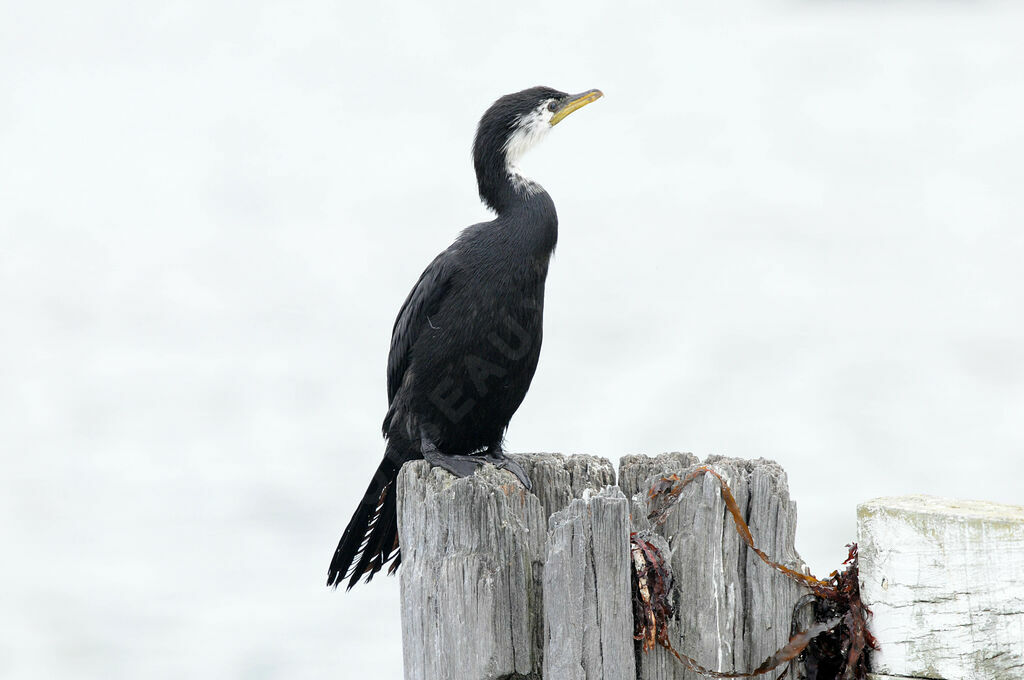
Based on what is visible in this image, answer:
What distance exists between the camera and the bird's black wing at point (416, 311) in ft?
14.7

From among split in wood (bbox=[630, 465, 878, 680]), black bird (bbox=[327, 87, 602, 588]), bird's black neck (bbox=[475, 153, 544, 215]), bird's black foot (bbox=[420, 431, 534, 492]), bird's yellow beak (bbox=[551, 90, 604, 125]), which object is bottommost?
split in wood (bbox=[630, 465, 878, 680])

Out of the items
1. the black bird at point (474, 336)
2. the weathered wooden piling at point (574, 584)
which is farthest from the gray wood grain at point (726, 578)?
the black bird at point (474, 336)

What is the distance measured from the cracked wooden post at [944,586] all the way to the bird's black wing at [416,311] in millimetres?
2074

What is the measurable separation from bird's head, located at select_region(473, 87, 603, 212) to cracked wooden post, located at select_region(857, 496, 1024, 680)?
221 centimetres

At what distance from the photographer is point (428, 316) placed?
4.55 m

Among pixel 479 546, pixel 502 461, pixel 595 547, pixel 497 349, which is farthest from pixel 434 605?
pixel 497 349

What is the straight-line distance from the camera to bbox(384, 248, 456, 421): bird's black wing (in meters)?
4.48

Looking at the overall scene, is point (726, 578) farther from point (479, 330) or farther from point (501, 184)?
point (501, 184)

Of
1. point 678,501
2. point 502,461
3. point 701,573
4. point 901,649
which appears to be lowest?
point 901,649

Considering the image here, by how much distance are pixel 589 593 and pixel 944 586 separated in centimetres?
88

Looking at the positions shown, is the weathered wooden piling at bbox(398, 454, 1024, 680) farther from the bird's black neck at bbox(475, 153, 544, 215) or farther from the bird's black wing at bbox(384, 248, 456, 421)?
the bird's black neck at bbox(475, 153, 544, 215)

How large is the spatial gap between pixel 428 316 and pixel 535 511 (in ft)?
4.63

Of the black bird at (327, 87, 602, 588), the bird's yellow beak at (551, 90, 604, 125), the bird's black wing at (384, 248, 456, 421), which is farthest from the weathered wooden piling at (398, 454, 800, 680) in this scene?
the bird's yellow beak at (551, 90, 604, 125)

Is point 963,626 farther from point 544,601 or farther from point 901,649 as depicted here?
point 544,601
